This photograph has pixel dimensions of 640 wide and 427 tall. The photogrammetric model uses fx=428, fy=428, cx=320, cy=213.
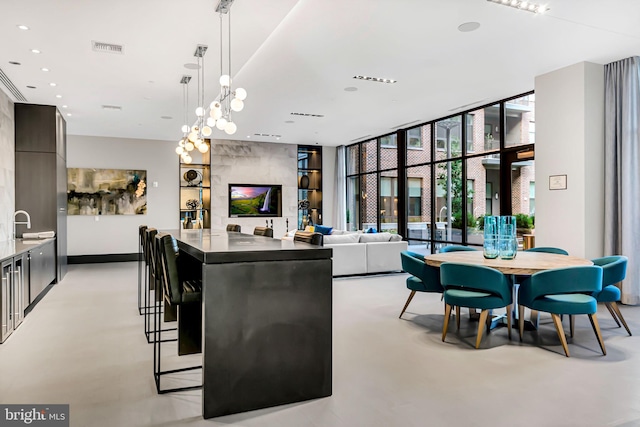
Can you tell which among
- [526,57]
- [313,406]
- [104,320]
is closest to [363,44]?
[526,57]

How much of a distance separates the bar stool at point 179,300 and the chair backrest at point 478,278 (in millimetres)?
2321

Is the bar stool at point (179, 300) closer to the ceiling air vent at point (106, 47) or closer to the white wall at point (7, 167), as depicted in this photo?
the ceiling air vent at point (106, 47)

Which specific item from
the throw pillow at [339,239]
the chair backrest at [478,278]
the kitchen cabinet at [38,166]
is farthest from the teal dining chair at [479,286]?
the kitchen cabinet at [38,166]

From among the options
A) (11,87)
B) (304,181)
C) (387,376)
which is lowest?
(387,376)

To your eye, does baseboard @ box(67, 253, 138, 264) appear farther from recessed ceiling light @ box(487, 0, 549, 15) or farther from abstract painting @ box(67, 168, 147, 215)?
recessed ceiling light @ box(487, 0, 549, 15)

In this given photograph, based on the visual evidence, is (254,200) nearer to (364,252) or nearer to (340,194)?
(340,194)

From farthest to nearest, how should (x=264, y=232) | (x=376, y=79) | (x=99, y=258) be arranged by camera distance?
(x=99, y=258) < (x=376, y=79) < (x=264, y=232)

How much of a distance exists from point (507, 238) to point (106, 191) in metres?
9.75

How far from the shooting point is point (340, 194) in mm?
13125

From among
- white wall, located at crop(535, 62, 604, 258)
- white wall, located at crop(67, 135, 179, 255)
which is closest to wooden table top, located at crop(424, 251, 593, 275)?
white wall, located at crop(535, 62, 604, 258)

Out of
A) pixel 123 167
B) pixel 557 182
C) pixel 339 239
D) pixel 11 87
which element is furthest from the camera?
pixel 123 167

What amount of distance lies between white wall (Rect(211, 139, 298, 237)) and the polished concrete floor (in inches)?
267

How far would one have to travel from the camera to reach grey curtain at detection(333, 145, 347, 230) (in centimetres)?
1307

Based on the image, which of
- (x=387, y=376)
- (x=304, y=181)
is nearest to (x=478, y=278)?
(x=387, y=376)
